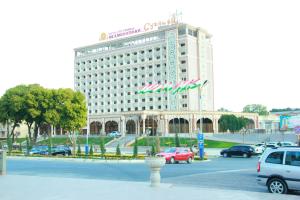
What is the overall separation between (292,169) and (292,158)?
0.48 m

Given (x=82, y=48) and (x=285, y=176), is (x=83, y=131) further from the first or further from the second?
(x=285, y=176)

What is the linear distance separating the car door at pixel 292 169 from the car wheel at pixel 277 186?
0.25m

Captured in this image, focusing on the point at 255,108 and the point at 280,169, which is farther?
the point at 255,108

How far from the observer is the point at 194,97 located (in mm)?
103375

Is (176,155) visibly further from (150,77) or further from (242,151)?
(150,77)

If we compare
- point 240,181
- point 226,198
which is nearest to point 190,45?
point 240,181

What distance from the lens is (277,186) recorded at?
13.7 metres

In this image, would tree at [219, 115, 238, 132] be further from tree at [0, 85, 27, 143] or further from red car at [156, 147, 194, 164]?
red car at [156, 147, 194, 164]

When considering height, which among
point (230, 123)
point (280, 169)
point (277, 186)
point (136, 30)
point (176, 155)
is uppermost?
point (136, 30)

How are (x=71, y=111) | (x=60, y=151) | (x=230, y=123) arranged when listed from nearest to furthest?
1. (x=60, y=151)
2. (x=71, y=111)
3. (x=230, y=123)

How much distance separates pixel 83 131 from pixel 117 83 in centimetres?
1862

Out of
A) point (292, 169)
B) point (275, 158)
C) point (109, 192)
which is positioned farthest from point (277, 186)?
point (109, 192)

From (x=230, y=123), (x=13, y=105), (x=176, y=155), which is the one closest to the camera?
(x=176, y=155)

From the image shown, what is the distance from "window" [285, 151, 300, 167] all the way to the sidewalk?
1352 millimetres
